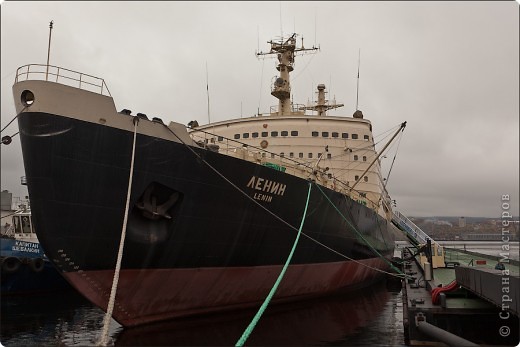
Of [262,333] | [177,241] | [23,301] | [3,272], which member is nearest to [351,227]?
[262,333]

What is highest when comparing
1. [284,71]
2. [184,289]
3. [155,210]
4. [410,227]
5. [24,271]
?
[284,71]

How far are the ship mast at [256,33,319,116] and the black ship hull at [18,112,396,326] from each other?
9.35 meters

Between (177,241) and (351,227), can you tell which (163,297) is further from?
(351,227)

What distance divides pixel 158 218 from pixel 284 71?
44.4ft

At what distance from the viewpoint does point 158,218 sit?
8.84 m

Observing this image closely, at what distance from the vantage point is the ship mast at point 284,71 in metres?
19.8

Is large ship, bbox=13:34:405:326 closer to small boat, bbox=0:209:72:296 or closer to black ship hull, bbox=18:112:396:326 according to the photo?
black ship hull, bbox=18:112:396:326

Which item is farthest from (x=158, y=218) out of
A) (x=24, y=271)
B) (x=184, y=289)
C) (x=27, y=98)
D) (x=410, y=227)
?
(x=410, y=227)

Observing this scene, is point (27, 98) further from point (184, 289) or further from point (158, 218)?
point (184, 289)

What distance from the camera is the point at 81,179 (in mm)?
8023

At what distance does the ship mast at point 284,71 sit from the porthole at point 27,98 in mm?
13330

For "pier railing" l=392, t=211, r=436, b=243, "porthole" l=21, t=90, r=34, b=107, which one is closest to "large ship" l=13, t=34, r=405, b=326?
"porthole" l=21, t=90, r=34, b=107

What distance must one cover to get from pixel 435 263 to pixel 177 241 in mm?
12807

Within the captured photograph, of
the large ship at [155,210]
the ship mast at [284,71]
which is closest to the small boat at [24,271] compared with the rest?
the large ship at [155,210]
